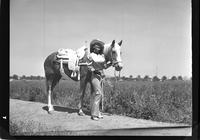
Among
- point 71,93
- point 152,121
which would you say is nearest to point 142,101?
point 152,121

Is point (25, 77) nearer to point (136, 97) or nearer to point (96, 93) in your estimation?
point (96, 93)

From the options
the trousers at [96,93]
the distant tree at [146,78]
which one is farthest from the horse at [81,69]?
the distant tree at [146,78]

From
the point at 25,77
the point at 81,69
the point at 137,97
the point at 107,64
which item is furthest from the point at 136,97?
the point at 25,77

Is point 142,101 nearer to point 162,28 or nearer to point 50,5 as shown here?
point 162,28

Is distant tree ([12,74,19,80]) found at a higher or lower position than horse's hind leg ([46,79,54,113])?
higher

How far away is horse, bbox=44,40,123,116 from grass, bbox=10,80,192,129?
3.1 inches

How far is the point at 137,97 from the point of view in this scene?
218 inches

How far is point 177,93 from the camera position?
17.8ft

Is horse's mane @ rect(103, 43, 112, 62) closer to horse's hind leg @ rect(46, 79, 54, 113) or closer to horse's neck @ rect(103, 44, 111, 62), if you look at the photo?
horse's neck @ rect(103, 44, 111, 62)

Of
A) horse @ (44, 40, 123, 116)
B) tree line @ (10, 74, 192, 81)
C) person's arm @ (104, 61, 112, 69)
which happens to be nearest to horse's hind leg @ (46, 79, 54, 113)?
horse @ (44, 40, 123, 116)

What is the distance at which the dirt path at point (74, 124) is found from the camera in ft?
17.7

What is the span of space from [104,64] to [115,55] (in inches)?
9.4

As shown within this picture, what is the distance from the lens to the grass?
5.41 meters

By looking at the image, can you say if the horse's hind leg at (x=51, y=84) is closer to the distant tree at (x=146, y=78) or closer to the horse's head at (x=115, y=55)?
the horse's head at (x=115, y=55)
